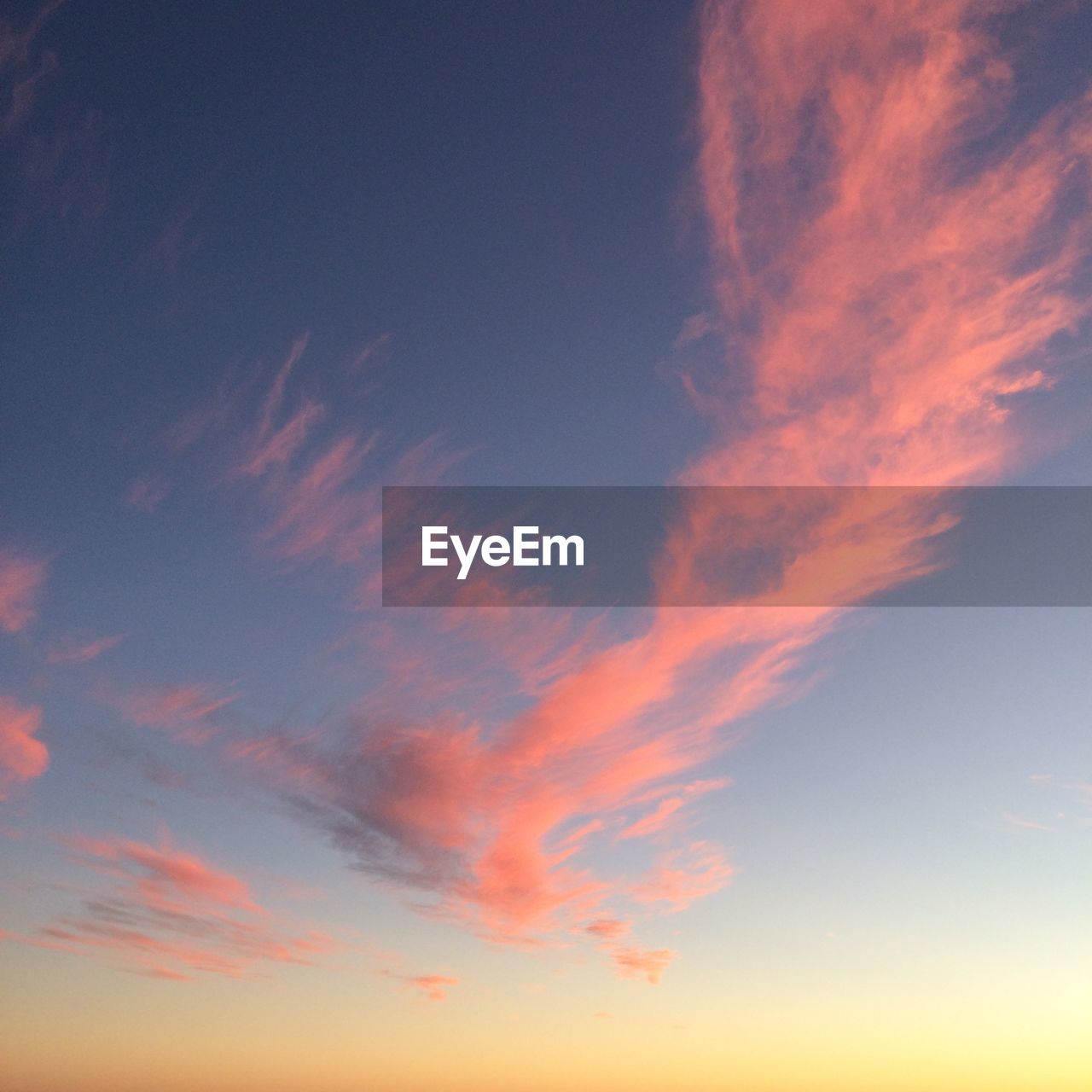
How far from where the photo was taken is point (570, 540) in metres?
73.7

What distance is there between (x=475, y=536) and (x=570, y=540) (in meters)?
4.54

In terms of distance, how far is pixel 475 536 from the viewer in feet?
241
